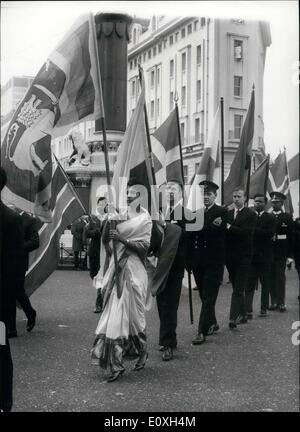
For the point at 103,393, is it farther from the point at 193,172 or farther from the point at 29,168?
the point at 193,172

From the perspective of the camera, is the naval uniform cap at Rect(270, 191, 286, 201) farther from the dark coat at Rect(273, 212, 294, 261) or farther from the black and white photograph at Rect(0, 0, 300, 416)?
the black and white photograph at Rect(0, 0, 300, 416)

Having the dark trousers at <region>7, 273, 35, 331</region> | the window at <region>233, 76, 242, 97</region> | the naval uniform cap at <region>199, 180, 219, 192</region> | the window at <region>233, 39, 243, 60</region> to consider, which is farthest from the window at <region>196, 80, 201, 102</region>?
the dark trousers at <region>7, 273, 35, 331</region>

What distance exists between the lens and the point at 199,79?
631cm

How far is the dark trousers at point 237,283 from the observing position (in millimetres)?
7367

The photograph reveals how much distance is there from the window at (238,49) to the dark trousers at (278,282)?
4.31m

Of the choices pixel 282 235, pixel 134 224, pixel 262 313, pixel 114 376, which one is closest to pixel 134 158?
pixel 134 224

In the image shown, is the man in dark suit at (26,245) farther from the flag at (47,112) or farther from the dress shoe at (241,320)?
the dress shoe at (241,320)

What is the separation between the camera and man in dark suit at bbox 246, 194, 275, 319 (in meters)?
8.61

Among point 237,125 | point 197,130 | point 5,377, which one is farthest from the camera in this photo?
point 197,130

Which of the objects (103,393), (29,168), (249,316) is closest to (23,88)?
(29,168)

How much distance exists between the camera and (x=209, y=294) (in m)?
7.08

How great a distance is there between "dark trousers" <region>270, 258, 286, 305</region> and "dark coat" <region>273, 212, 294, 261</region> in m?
0.09

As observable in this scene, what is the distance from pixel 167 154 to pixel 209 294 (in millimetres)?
1776

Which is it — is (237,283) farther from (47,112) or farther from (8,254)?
(8,254)
